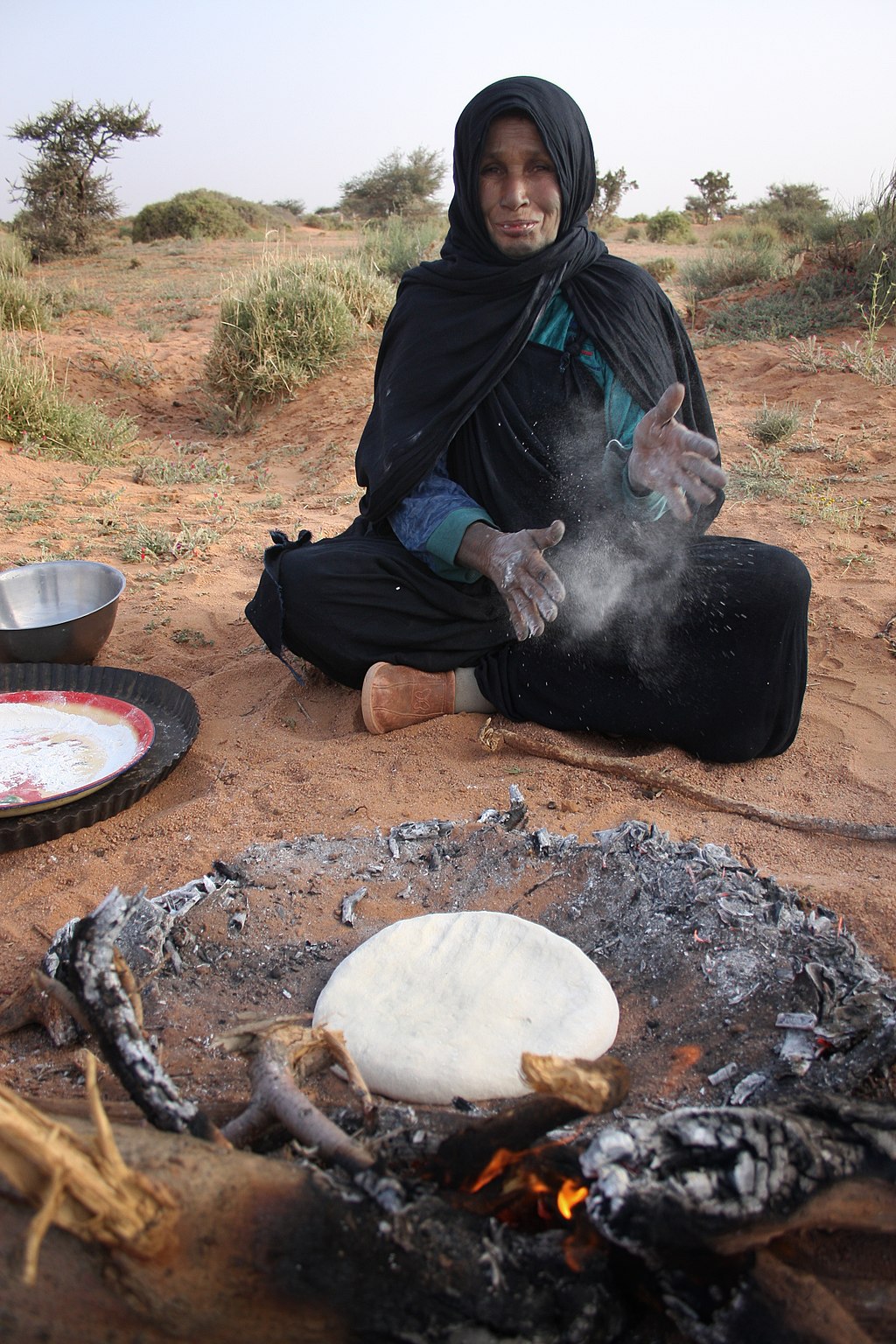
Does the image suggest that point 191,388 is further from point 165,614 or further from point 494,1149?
point 494,1149

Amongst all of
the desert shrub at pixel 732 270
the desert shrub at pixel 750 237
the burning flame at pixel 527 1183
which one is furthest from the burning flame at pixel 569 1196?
the desert shrub at pixel 750 237

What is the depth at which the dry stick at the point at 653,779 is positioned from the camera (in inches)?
91.0

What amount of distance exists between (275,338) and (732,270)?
559cm

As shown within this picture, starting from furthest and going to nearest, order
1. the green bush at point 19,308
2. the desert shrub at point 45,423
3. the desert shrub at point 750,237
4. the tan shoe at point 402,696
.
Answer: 1. the desert shrub at point 750,237
2. the green bush at point 19,308
3. the desert shrub at point 45,423
4. the tan shoe at point 402,696

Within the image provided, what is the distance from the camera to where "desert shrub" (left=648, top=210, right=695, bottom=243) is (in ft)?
63.9

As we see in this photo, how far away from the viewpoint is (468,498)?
2.93 meters

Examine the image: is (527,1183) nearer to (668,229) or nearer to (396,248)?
(396,248)

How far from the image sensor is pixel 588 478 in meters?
2.82

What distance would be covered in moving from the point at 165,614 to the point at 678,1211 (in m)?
3.40

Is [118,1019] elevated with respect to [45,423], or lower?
lower

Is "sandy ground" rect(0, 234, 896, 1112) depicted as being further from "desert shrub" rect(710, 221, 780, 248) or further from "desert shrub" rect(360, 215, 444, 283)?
"desert shrub" rect(710, 221, 780, 248)

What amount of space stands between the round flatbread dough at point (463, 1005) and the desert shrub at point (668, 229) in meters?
20.3

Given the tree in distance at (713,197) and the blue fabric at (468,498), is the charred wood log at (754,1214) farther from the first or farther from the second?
the tree in distance at (713,197)

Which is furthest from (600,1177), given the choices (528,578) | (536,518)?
(536,518)
